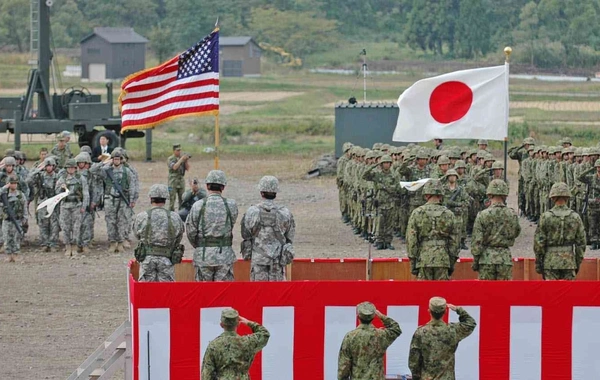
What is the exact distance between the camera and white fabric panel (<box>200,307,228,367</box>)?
10.3 m

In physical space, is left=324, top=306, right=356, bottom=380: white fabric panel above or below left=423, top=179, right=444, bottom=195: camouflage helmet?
below

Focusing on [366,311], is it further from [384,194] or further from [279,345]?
[384,194]

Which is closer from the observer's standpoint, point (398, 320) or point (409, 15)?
point (398, 320)

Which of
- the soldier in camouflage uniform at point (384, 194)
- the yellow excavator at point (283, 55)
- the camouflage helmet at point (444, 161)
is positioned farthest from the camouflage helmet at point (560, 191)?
the yellow excavator at point (283, 55)

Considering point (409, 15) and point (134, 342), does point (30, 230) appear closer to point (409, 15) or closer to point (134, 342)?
point (134, 342)

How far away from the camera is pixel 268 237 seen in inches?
468

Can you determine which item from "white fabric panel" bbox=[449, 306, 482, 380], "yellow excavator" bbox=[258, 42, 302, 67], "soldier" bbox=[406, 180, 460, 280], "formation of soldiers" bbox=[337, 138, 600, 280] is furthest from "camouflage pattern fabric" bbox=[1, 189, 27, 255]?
"yellow excavator" bbox=[258, 42, 302, 67]

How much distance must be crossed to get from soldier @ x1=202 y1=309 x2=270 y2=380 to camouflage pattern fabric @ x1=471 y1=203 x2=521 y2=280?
3439 millimetres

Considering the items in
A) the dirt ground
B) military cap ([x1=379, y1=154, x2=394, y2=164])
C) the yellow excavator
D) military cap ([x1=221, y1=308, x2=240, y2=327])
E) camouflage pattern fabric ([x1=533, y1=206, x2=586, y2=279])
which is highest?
the yellow excavator

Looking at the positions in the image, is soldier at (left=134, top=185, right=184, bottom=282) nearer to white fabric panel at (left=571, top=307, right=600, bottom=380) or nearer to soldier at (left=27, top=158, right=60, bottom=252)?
white fabric panel at (left=571, top=307, right=600, bottom=380)

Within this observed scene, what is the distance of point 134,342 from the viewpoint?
10359 millimetres

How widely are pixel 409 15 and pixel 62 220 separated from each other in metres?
58.1

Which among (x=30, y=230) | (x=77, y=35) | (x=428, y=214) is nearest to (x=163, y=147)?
(x=30, y=230)

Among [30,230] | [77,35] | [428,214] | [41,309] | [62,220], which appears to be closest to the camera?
[428,214]
